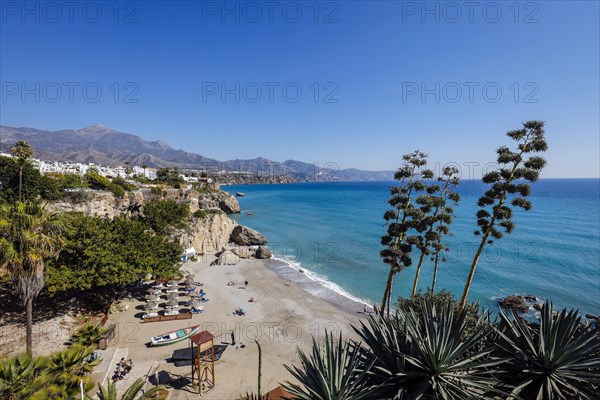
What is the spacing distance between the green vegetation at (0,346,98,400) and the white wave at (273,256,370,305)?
77.1ft

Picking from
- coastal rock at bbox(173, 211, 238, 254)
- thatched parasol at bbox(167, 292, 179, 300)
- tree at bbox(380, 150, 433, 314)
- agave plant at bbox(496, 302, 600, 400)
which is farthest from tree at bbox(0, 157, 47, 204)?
agave plant at bbox(496, 302, 600, 400)

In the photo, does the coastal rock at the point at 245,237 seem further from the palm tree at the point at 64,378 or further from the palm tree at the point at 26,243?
the palm tree at the point at 64,378

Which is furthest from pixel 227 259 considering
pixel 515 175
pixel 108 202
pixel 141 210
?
pixel 515 175

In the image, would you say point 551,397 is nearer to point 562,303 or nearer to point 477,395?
point 477,395

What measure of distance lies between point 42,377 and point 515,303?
3425cm

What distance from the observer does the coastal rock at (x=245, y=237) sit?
153 feet

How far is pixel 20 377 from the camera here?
7426 millimetres

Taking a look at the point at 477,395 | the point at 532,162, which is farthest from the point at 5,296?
the point at 532,162

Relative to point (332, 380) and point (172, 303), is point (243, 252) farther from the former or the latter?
point (332, 380)

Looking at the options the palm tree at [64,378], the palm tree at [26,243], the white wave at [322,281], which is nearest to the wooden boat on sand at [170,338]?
the palm tree at [26,243]

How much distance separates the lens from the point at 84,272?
16281mm

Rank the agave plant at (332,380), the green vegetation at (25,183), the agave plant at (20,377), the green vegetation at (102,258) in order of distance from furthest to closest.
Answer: the green vegetation at (25,183)
the green vegetation at (102,258)
the agave plant at (20,377)
the agave plant at (332,380)

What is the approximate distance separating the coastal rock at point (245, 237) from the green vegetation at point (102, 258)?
2474 cm

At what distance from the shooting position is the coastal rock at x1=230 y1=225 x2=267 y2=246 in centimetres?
4675
